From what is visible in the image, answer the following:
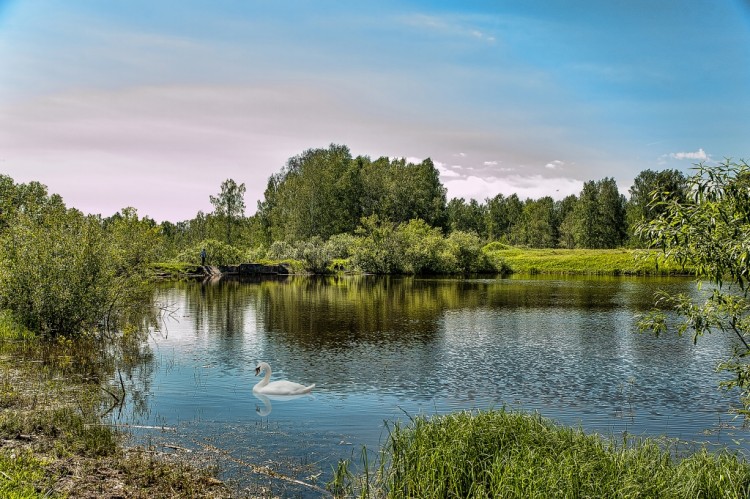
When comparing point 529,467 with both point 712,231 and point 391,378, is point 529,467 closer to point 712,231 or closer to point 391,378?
point 712,231

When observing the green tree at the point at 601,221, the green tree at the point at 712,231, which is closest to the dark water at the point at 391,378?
the green tree at the point at 712,231

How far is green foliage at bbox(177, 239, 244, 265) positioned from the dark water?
55990mm

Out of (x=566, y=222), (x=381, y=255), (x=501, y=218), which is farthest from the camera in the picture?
(x=501, y=218)

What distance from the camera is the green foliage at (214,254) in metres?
95.4

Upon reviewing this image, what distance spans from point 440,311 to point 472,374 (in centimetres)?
2055

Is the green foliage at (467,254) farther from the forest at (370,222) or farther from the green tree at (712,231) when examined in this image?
the green tree at (712,231)

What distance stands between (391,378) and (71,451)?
447 inches

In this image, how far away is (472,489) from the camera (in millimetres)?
9625

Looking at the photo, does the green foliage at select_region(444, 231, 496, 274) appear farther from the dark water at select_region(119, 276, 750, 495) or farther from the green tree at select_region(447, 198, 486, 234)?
the dark water at select_region(119, 276, 750, 495)

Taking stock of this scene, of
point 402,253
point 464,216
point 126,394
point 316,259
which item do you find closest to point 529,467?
point 126,394

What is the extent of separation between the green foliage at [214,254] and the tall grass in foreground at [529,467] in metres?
88.0

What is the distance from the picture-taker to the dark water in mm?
14152

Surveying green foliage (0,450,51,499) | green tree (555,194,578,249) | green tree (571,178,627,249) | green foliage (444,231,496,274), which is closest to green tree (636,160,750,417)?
green foliage (0,450,51,499)

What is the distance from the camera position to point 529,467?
9.42 meters
